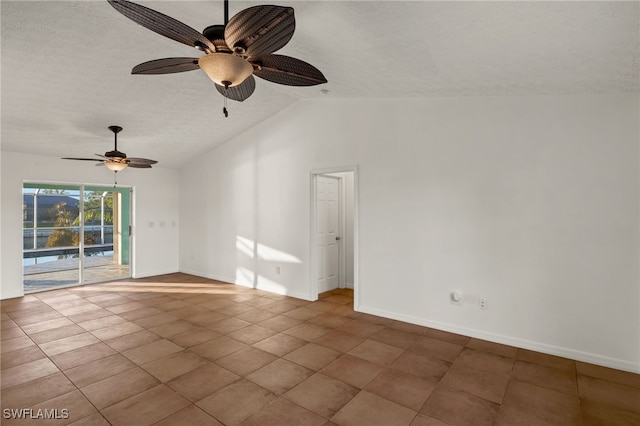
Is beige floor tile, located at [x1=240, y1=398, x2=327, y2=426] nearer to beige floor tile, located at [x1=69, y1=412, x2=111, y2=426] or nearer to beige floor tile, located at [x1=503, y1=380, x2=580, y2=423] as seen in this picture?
beige floor tile, located at [x1=69, y1=412, x2=111, y2=426]

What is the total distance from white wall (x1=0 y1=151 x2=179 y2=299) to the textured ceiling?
1.18 m

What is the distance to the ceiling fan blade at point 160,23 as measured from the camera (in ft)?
5.16

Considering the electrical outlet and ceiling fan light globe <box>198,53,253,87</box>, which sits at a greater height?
ceiling fan light globe <box>198,53,253,87</box>

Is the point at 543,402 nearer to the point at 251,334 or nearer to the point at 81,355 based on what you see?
the point at 251,334

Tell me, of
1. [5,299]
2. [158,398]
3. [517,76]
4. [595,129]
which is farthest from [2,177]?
[595,129]

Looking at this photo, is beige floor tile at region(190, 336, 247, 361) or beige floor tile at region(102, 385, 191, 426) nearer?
beige floor tile at region(102, 385, 191, 426)

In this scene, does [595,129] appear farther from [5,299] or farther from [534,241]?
[5,299]

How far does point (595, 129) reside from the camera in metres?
3.16

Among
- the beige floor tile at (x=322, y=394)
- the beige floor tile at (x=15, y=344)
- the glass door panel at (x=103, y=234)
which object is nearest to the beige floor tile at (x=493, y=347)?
the beige floor tile at (x=322, y=394)

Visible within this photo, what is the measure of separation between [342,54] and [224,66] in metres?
Result: 1.62

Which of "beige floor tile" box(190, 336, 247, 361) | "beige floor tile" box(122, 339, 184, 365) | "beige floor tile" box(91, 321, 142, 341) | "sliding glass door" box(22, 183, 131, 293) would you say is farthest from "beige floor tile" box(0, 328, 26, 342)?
"sliding glass door" box(22, 183, 131, 293)

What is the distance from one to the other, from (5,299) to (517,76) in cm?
822

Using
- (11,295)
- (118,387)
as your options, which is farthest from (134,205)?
(118,387)

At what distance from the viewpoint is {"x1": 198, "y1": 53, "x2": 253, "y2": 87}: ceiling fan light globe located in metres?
1.90
